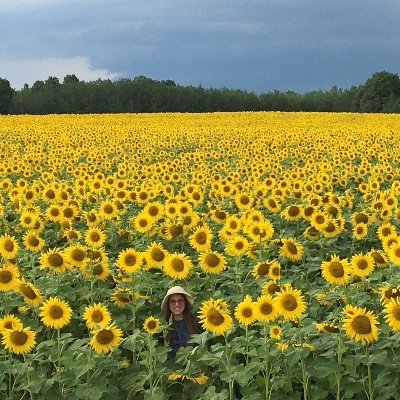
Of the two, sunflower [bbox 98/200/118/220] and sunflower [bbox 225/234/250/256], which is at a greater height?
sunflower [bbox 98/200/118/220]

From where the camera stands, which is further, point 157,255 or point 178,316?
point 157,255

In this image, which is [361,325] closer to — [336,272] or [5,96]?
[336,272]

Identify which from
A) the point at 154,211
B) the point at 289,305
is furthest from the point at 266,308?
the point at 154,211

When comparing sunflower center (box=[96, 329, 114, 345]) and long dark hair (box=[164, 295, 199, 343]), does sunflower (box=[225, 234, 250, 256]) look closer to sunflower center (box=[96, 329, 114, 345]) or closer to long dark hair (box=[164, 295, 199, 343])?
long dark hair (box=[164, 295, 199, 343])

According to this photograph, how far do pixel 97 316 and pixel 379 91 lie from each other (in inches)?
3152

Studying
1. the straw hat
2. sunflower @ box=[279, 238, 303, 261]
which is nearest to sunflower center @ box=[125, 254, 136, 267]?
the straw hat

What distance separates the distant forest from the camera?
7475 cm

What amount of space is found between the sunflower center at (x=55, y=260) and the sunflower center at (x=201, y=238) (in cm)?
158

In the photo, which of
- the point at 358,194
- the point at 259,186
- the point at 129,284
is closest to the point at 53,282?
the point at 129,284

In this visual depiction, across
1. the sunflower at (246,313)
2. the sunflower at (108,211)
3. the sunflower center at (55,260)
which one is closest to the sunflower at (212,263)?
the sunflower center at (55,260)

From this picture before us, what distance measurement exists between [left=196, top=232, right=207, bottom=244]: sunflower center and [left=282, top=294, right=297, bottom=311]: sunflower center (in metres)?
2.56

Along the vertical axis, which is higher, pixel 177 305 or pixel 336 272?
pixel 336 272

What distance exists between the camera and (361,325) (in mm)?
5082

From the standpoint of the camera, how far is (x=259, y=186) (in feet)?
39.7
